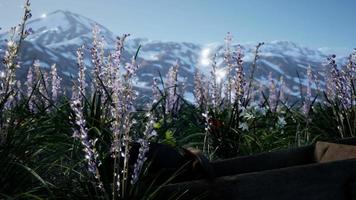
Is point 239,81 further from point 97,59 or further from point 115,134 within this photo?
point 115,134

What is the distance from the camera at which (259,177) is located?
3.21 meters

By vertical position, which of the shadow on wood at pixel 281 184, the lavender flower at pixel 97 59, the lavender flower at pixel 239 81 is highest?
the lavender flower at pixel 97 59

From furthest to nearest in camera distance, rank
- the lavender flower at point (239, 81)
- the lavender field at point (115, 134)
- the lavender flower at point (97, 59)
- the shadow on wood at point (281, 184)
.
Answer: the lavender flower at point (239, 81), the lavender flower at point (97, 59), the lavender field at point (115, 134), the shadow on wood at point (281, 184)

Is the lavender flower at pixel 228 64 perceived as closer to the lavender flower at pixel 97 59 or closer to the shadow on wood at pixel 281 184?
the lavender flower at pixel 97 59

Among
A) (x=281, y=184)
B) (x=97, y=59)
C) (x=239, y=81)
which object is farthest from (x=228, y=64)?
(x=281, y=184)

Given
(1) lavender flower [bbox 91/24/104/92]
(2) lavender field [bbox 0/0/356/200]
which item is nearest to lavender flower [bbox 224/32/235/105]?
(2) lavender field [bbox 0/0/356/200]

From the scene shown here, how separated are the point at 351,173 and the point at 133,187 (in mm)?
1602

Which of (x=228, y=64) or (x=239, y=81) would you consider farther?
(x=228, y=64)

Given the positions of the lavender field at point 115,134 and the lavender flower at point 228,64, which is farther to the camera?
the lavender flower at point 228,64

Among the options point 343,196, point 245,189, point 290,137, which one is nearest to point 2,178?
point 245,189

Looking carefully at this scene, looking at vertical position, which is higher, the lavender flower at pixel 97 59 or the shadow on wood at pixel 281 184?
the lavender flower at pixel 97 59

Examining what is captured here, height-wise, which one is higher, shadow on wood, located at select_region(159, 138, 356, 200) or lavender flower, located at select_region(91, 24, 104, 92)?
lavender flower, located at select_region(91, 24, 104, 92)

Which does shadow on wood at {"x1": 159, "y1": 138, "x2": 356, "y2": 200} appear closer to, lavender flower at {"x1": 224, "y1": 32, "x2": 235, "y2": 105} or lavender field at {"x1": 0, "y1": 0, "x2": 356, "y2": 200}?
lavender field at {"x1": 0, "y1": 0, "x2": 356, "y2": 200}

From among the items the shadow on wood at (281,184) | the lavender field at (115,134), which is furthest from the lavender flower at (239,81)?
the shadow on wood at (281,184)
